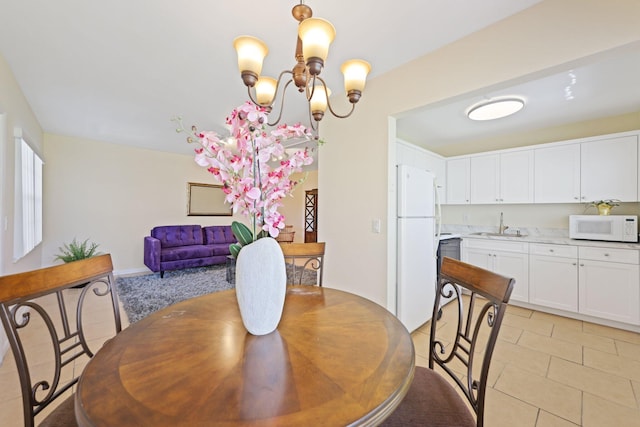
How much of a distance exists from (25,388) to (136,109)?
334 centimetres

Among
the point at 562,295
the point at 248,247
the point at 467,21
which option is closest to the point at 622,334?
the point at 562,295

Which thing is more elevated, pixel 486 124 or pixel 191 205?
pixel 486 124

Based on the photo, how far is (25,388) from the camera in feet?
2.84

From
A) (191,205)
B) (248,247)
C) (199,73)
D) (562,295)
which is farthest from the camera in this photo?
(191,205)

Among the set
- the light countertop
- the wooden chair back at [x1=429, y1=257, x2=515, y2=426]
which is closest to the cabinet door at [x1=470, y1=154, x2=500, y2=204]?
the light countertop

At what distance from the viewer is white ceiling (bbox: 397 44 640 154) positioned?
2.09 m

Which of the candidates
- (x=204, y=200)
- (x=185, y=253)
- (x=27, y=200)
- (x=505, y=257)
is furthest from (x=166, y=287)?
(x=505, y=257)

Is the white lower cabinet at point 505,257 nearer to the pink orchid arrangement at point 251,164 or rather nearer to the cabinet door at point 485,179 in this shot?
the cabinet door at point 485,179

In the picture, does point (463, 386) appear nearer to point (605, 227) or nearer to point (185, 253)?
point (605, 227)

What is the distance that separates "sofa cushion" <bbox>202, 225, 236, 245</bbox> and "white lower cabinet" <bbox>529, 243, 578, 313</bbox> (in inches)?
205

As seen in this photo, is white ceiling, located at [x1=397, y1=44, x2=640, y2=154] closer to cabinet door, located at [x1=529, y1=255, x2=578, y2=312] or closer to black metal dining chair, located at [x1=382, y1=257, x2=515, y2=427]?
black metal dining chair, located at [x1=382, y1=257, x2=515, y2=427]

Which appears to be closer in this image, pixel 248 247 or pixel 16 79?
pixel 248 247

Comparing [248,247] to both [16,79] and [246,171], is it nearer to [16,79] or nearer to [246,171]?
[246,171]

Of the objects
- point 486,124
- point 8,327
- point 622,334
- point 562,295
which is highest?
point 486,124
